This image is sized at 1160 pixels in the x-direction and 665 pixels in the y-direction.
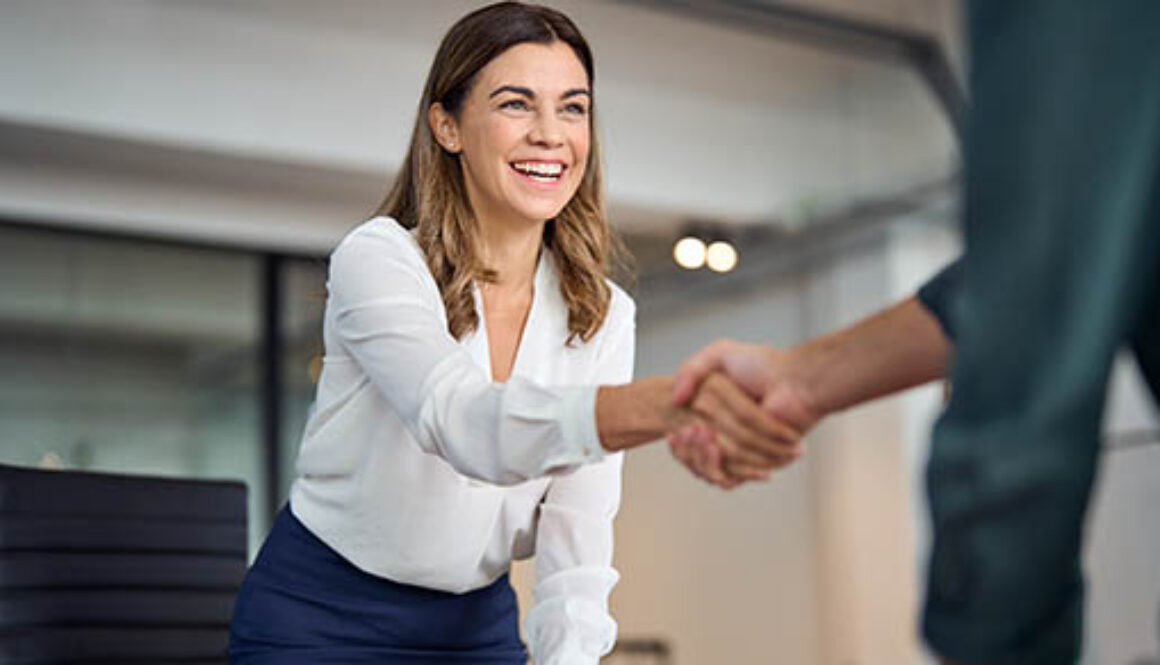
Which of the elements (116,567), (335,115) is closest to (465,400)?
(116,567)

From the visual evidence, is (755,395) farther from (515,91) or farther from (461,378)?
(515,91)

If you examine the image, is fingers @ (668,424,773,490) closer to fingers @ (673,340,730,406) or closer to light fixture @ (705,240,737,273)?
fingers @ (673,340,730,406)

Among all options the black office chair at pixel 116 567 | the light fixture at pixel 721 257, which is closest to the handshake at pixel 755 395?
the black office chair at pixel 116 567

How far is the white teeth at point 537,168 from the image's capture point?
1.68m

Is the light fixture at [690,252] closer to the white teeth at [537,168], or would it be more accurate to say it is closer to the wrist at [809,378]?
the white teeth at [537,168]

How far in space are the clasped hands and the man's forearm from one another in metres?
0.02

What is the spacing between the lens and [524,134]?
168cm

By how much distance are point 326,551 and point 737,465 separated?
1.78 ft

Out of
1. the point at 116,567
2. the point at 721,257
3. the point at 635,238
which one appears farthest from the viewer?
the point at 721,257

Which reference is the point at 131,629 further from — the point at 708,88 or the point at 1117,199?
the point at 708,88

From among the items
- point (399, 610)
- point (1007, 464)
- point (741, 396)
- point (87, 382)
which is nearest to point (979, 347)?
point (1007, 464)

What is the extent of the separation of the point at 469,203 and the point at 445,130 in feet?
0.30

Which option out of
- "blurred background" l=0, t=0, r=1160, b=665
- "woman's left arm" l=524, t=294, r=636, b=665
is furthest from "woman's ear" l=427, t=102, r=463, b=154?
"blurred background" l=0, t=0, r=1160, b=665

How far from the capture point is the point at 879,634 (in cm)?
645
